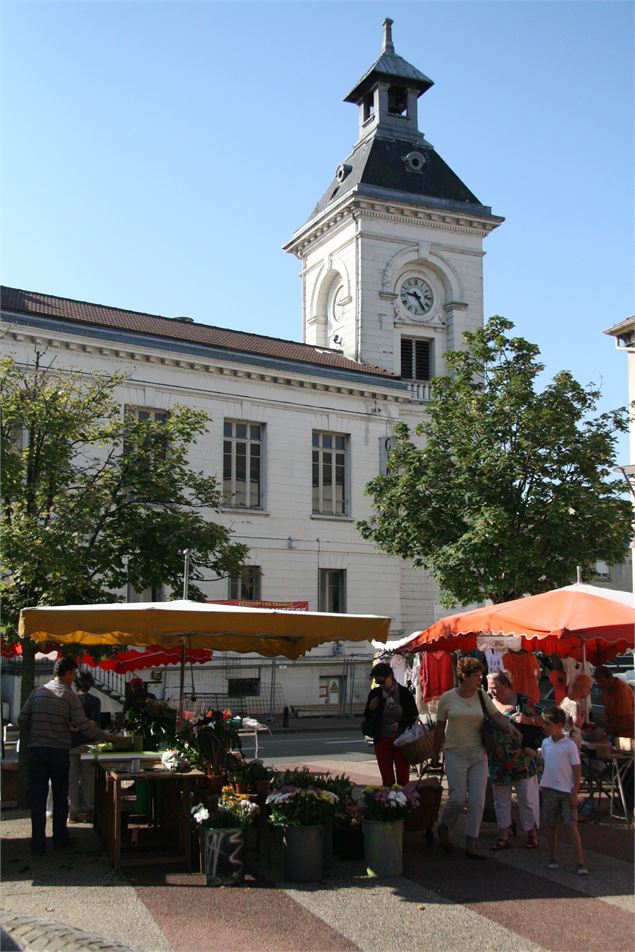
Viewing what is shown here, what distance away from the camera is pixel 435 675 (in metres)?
23.3

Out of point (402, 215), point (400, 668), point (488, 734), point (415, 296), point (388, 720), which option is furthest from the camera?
point (415, 296)

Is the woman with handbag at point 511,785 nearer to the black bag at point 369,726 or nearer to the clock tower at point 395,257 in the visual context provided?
the black bag at point 369,726

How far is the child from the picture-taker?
888 cm

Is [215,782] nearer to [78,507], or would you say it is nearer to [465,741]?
[465,741]

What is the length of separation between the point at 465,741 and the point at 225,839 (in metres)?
2.49

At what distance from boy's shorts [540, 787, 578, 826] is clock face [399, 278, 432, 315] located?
3089 cm

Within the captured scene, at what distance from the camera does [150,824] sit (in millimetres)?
11172

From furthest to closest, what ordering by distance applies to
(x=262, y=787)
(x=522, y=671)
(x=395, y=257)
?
(x=395, y=257)
(x=522, y=671)
(x=262, y=787)

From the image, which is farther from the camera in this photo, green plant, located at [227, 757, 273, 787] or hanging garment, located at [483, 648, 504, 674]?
hanging garment, located at [483, 648, 504, 674]

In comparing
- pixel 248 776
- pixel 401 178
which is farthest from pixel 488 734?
pixel 401 178

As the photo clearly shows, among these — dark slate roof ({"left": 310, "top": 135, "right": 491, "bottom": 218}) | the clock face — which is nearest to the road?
the clock face

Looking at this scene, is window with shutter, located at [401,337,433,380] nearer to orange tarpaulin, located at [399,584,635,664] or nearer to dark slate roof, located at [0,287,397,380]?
dark slate roof, located at [0,287,397,380]

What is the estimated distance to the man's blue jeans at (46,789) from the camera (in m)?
9.69

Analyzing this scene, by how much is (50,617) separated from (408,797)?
3722 millimetres
